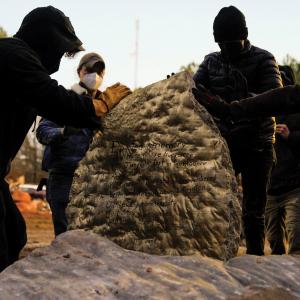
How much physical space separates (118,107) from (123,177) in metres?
0.42

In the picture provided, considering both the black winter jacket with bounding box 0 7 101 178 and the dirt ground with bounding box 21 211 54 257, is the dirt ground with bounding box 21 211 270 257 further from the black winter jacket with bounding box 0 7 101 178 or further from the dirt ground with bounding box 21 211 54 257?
the black winter jacket with bounding box 0 7 101 178

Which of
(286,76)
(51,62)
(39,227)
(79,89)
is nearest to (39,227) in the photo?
(39,227)

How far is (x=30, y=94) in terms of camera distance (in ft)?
11.4

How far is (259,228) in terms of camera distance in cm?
450

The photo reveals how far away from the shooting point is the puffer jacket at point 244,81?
4.38 metres

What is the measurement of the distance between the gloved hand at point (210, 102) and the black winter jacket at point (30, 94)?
565 millimetres

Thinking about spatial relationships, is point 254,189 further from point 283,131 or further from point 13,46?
point 13,46

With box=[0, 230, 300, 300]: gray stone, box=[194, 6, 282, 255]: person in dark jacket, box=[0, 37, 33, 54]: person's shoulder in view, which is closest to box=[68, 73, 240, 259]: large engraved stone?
box=[0, 230, 300, 300]: gray stone

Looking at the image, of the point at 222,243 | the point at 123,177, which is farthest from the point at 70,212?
the point at 222,243

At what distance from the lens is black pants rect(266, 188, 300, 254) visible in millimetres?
5203

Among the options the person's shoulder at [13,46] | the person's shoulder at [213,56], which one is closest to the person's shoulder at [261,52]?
the person's shoulder at [213,56]

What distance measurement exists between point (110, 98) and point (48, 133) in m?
1.42

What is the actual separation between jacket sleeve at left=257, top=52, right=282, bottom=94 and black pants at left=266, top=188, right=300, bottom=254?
3.81ft

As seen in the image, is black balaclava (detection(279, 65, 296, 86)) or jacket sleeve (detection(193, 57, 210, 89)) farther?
black balaclava (detection(279, 65, 296, 86))
